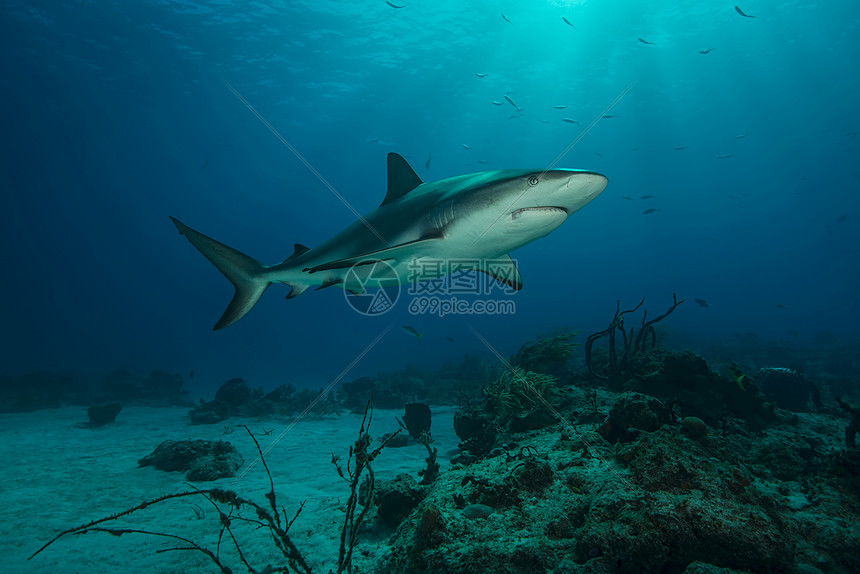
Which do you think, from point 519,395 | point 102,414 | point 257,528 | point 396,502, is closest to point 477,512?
Result: point 396,502

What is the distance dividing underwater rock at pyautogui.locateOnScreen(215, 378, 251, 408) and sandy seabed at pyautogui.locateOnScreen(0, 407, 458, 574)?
287 centimetres

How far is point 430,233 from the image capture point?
436 cm

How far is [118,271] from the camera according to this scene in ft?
374

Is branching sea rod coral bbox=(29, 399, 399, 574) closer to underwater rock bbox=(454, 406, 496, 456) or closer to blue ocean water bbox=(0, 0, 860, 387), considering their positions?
underwater rock bbox=(454, 406, 496, 456)

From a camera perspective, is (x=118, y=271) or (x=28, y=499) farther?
(x=118, y=271)

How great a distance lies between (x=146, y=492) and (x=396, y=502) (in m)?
4.89

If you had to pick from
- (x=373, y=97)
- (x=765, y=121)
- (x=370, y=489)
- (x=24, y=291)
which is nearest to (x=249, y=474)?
(x=370, y=489)

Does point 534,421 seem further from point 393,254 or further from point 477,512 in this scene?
point 393,254

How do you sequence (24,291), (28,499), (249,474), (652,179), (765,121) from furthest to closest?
(24,291)
(652,179)
(765,121)
(249,474)
(28,499)

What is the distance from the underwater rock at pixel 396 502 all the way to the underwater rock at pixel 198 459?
4070 mm

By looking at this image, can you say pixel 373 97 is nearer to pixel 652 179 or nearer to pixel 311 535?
pixel 311 535

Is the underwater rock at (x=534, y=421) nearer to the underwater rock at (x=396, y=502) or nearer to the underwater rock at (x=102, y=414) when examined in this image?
the underwater rock at (x=396, y=502)

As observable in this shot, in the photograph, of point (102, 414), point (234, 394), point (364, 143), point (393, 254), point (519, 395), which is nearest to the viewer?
point (393, 254)

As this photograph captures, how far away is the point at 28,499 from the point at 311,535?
519 cm
